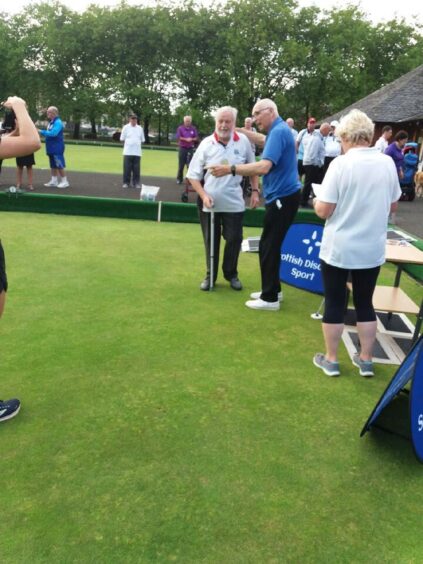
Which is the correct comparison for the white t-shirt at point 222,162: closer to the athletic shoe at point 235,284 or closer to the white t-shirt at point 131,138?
the athletic shoe at point 235,284

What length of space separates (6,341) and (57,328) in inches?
16.4

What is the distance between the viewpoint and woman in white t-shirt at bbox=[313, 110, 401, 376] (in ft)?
9.41

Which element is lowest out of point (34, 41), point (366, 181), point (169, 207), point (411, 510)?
point (411, 510)

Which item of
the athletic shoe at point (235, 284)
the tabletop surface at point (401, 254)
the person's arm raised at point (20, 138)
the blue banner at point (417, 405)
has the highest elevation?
the person's arm raised at point (20, 138)

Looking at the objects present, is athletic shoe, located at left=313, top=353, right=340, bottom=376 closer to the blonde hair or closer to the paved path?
the blonde hair

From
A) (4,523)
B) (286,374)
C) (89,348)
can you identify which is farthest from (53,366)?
(286,374)

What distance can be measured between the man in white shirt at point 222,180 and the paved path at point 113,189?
15.3 ft

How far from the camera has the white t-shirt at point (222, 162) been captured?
4574mm

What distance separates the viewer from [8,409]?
260 cm

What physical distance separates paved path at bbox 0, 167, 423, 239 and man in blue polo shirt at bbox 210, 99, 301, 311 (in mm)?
4751

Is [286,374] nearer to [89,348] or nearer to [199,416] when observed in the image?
[199,416]

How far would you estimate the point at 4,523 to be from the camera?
1.91 meters

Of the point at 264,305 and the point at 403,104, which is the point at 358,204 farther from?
the point at 403,104

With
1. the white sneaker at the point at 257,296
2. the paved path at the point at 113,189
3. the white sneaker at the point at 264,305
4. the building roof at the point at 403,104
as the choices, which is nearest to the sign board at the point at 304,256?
the white sneaker at the point at 257,296
